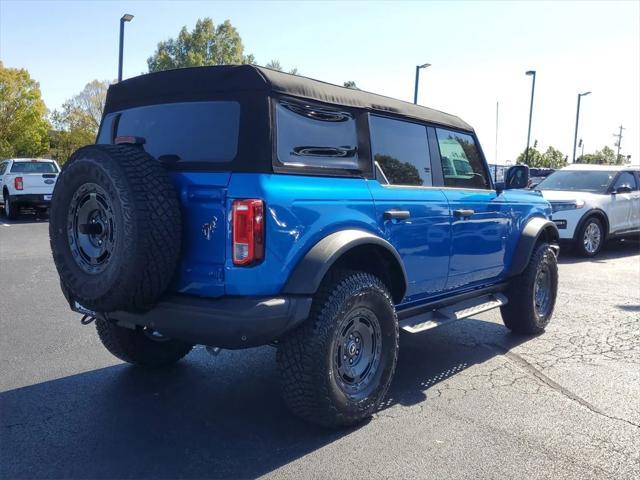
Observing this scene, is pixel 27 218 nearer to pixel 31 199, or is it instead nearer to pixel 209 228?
pixel 31 199

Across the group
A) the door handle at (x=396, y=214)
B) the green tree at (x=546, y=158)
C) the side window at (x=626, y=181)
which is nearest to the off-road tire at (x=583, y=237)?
the side window at (x=626, y=181)

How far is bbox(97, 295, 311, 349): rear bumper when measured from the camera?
2.95m

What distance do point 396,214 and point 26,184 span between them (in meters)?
14.9

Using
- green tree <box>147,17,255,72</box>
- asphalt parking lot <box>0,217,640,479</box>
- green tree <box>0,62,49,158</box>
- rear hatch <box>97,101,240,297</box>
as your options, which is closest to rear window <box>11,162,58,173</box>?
asphalt parking lot <box>0,217,640,479</box>

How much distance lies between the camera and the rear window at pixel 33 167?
A: 16.2 meters

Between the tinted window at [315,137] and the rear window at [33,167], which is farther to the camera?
the rear window at [33,167]

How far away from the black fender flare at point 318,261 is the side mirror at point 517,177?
8.02 feet

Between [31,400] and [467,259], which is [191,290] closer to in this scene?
[31,400]

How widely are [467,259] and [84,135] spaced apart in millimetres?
42680

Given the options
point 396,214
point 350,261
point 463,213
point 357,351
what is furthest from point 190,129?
point 463,213

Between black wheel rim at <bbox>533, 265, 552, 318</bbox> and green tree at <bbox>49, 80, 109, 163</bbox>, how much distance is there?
3626 cm

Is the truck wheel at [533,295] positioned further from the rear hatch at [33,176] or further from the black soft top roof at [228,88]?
the rear hatch at [33,176]

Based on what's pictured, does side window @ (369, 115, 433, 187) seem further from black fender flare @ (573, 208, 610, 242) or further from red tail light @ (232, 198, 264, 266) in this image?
black fender flare @ (573, 208, 610, 242)

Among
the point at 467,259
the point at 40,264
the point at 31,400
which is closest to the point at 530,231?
the point at 467,259
